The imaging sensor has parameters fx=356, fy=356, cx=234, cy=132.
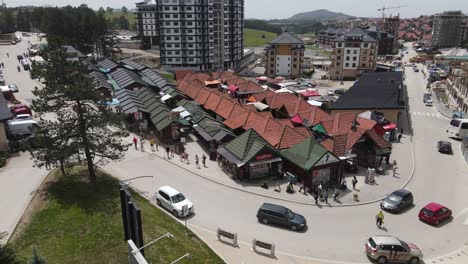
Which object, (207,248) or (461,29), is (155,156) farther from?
(461,29)

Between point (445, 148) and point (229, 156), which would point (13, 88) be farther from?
point (445, 148)

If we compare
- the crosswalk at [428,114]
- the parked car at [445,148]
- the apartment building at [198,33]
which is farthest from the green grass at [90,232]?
the apartment building at [198,33]

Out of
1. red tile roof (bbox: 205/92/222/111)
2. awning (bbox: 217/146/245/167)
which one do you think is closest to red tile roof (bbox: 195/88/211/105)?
red tile roof (bbox: 205/92/222/111)

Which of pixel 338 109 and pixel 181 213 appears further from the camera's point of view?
pixel 338 109

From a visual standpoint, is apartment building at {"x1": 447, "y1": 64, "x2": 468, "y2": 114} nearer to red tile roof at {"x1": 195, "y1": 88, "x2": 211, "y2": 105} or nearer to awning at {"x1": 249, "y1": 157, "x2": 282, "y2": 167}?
red tile roof at {"x1": 195, "y1": 88, "x2": 211, "y2": 105}

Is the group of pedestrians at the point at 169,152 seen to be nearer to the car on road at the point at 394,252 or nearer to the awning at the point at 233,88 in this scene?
the car on road at the point at 394,252

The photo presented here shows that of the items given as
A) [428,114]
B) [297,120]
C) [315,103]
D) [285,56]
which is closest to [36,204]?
[297,120]

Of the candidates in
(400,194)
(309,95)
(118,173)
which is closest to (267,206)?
(400,194)
